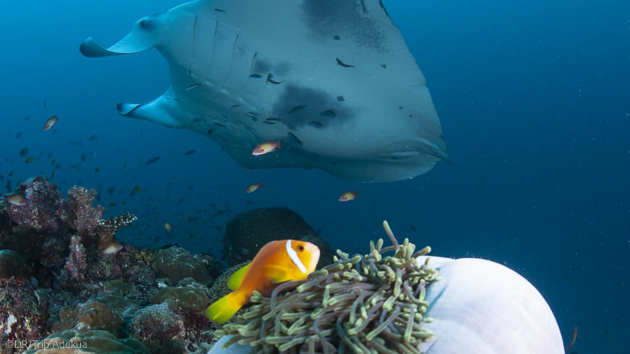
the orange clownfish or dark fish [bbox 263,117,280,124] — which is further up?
the orange clownfish

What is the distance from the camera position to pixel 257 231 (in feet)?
24.5

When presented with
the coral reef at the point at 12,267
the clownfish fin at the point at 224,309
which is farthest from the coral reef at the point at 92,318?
the clownfish fin at the point at 224,309

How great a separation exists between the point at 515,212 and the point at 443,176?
13.3 m

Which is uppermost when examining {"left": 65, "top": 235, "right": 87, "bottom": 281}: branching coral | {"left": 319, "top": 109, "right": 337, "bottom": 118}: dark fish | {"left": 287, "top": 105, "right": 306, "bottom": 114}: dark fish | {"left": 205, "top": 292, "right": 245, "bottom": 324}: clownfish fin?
{"left": 205, "top": 292, "right": 245, "bottom": 324}: clownfish fin

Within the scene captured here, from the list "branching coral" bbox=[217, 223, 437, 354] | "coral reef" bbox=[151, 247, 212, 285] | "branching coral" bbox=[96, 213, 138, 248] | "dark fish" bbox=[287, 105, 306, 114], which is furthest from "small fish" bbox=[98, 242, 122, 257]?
"branching coral" bbox=[217, 223, 437, 354]

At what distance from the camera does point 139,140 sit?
272 feet

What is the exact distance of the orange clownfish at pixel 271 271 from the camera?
175 cm

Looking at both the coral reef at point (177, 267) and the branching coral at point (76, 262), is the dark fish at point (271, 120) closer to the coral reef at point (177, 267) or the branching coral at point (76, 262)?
the coral reef at point (177, 267)

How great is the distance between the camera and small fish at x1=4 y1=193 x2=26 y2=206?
14.8 feet

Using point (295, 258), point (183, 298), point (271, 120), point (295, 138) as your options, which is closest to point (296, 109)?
Result: point (271, 120)

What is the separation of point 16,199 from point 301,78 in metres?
4.23

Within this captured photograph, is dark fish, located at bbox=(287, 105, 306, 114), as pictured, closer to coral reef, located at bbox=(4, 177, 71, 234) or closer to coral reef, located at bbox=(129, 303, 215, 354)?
coral reef, located at bbox=(129, 303, 215, 354)

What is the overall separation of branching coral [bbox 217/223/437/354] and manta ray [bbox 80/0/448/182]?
381 centimetres

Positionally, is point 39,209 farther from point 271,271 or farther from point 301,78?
point 271,271
